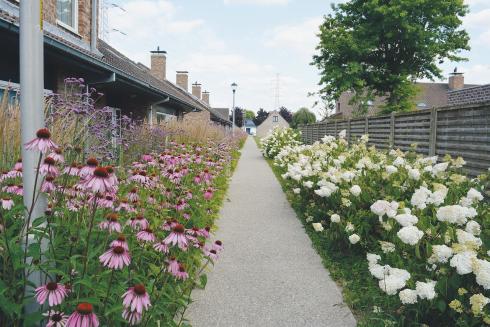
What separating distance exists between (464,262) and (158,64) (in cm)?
2975

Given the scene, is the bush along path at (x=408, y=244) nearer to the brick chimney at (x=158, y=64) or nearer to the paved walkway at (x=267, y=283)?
the paved walkway at (x=267, y=283)

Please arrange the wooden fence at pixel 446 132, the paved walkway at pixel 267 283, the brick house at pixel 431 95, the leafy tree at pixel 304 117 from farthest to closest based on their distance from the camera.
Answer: the leafy tree at pixel 304 117 → the brick house at pixel 431 95 → the wooden fence at pixel 446 132 → the paved walkway at pixel 267 283

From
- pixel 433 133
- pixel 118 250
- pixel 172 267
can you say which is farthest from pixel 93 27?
pixel 118 250

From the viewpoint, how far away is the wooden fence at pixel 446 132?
17.8 ft

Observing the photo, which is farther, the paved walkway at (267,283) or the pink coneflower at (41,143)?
the paved walkway at (267,283)

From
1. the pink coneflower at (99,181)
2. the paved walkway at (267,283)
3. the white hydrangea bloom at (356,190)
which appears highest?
the pink coneflower at (99,181)

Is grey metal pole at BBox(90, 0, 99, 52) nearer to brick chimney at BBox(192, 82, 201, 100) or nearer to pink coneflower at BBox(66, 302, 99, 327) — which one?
pink coneflower at BBox(66, 302, 99, 327)

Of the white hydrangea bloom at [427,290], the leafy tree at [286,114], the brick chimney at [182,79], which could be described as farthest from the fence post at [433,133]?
the leafy tree at [286,114]

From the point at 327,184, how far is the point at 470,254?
112 inches

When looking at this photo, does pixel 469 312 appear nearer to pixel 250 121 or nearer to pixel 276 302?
pixel 276 302

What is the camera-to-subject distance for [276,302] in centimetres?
353

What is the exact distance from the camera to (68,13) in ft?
29.3

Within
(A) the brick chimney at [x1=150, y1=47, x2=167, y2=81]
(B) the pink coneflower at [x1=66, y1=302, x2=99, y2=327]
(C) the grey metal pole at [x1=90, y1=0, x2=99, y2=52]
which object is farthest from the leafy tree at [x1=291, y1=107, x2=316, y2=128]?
(B) the pink coneflower at [x1=66, y1=302, x2=99, y2=327]

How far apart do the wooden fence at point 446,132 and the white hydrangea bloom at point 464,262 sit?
3339mm
